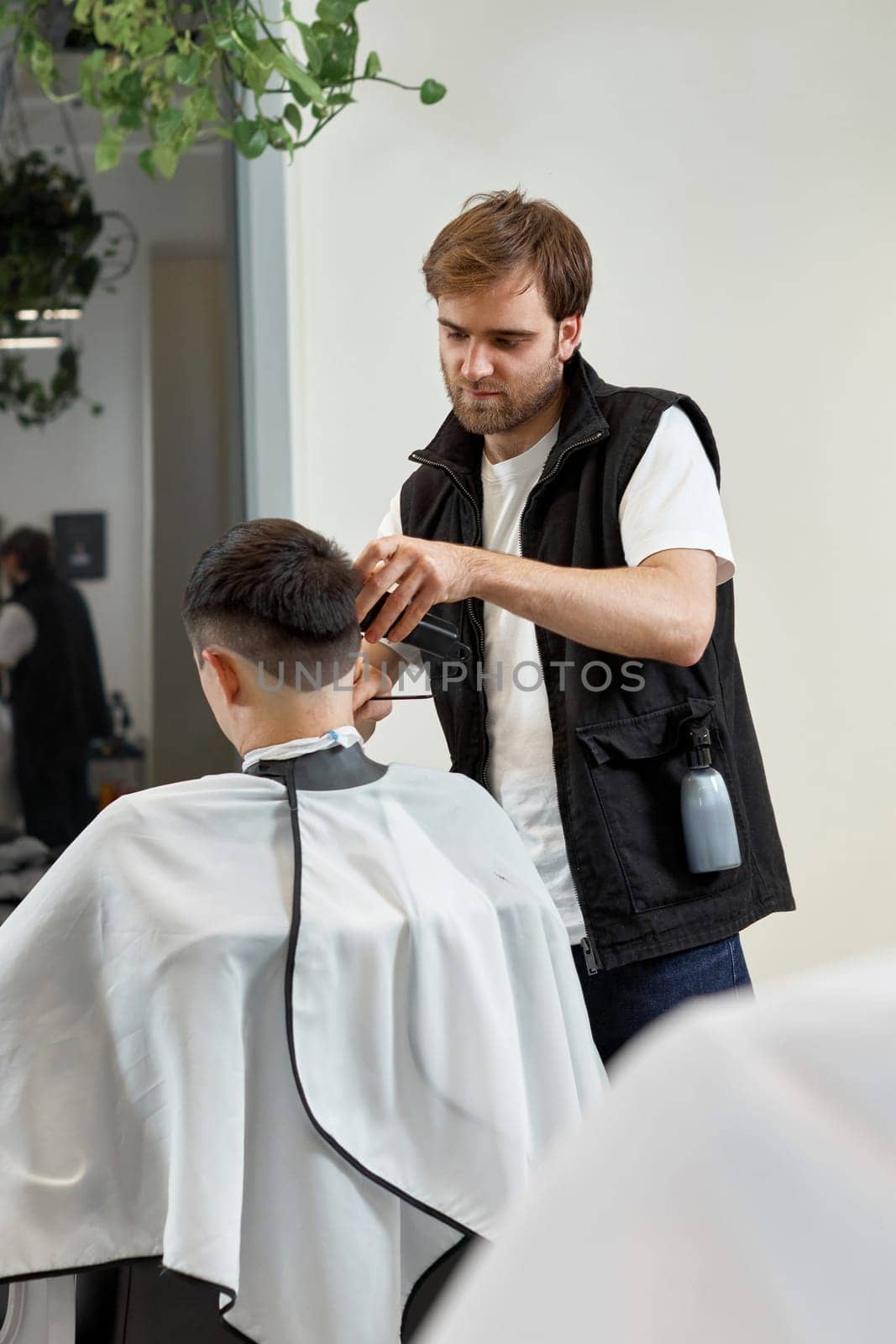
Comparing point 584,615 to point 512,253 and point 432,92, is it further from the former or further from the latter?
point 432,92

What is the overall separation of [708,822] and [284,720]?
2.05 ft

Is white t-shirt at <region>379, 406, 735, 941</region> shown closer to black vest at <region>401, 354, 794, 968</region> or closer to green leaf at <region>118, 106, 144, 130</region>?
black vest at <region>401, 354, 794, 968</region>

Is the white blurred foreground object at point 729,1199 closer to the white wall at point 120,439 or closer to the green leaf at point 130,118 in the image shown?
the green leaf at point 130,118

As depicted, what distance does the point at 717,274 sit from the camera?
3074mm

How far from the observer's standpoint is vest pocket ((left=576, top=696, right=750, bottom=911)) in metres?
1.87

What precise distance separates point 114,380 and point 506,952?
84.1 inches

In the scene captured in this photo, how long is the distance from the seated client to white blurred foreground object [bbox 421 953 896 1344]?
3.73 ft

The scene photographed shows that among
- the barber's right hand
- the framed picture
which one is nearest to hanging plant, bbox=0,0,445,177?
the framed picture

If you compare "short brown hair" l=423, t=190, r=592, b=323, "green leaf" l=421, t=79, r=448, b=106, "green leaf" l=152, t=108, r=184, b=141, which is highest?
"green leaf" l=421, t=79, r=448, b=106

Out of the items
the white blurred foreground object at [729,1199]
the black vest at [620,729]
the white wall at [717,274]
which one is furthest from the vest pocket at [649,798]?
the white blurred foreground object at [729,1199]

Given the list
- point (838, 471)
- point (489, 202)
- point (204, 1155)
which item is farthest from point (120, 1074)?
point (838, 471)

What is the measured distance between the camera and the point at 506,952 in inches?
65.4

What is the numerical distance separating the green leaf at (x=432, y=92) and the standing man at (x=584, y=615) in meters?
0.89

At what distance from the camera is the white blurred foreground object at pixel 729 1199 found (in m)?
0.34
